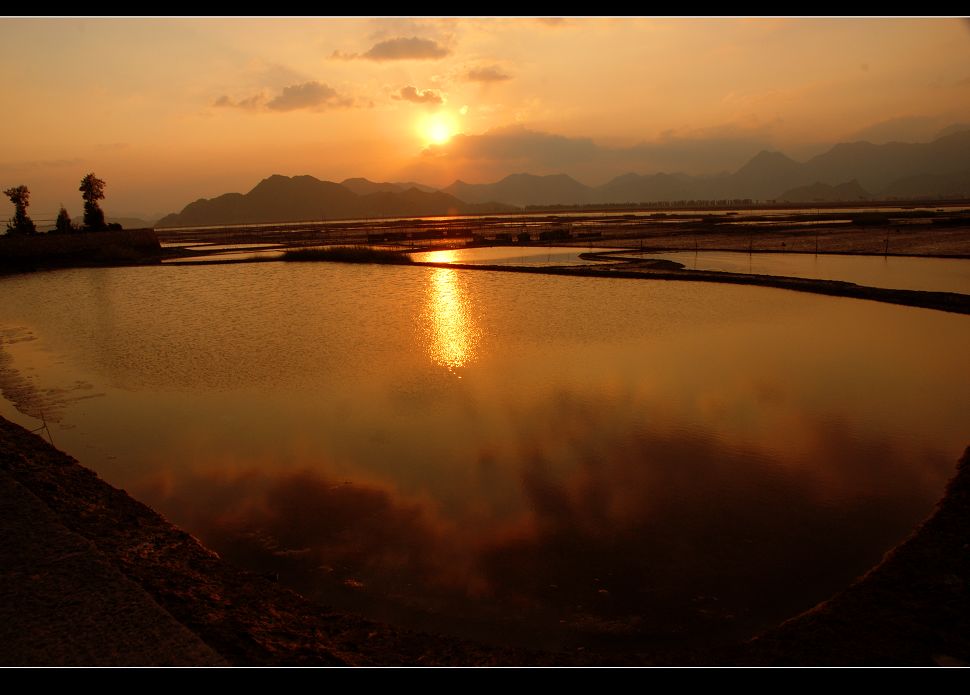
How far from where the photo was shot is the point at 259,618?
4.92 m

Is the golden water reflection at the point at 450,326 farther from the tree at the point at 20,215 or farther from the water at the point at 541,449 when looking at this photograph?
the tree at the point at 20,215

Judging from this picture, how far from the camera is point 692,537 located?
6184mm

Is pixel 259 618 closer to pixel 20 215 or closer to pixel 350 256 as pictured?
pixel 350 256

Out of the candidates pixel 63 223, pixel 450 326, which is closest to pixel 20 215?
pixel 63 223

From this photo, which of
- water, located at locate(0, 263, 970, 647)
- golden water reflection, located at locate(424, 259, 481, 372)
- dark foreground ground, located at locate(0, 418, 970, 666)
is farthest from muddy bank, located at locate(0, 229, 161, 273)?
dark foreground ground, located at locate(0, 418, 970, 666)

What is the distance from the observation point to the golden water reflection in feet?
47.9

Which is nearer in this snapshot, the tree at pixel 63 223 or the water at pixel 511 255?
the water at pixel 511 255

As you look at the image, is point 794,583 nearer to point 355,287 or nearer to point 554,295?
point 554,295

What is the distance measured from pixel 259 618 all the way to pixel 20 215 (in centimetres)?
6295

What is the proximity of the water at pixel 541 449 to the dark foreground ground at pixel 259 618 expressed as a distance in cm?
29

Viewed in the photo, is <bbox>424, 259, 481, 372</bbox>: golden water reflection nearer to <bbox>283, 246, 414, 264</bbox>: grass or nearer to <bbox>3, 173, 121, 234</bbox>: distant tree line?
<bbox>283, 246, 414, 264</bbox>: grass

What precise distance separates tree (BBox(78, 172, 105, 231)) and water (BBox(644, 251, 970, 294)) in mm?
52638

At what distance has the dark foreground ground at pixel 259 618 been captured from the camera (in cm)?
430

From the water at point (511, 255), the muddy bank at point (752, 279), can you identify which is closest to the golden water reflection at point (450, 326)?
the muddy bank at point (752, 279)
